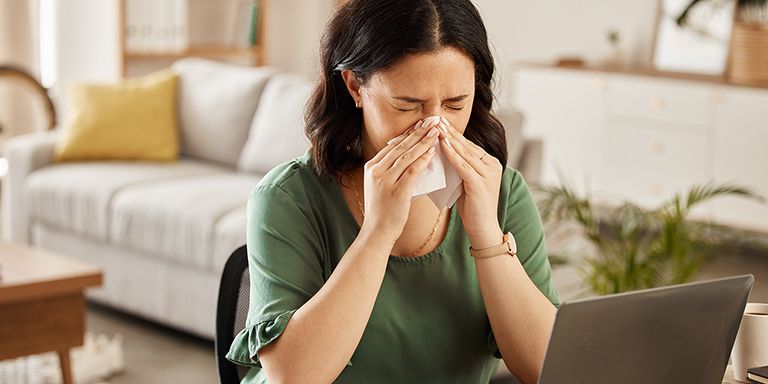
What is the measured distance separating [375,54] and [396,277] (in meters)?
0.32

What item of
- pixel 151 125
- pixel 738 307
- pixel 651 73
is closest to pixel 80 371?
pixel 151 125

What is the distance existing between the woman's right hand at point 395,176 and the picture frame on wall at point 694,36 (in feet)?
13.7

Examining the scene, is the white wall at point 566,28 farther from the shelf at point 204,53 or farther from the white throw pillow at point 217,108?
the white throw pillow at point 217,108

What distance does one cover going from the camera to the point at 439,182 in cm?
148

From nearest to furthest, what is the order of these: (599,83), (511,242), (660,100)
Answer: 1. (511,242)
2. (660,100)
3. (599,83)

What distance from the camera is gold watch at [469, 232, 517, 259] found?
1516 mm

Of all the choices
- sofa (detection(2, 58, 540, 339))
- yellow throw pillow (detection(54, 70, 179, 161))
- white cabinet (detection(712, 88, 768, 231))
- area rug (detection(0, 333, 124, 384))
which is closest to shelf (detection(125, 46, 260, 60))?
sofa (detection(2, 58, 540, 339))

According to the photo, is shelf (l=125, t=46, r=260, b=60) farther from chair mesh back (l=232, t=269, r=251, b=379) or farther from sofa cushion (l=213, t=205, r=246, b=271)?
chair mesh back (l=232, t=269, r=251, b=379)

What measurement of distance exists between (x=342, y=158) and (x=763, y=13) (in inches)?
166

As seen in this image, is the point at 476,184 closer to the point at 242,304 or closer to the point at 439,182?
the point at 439,182

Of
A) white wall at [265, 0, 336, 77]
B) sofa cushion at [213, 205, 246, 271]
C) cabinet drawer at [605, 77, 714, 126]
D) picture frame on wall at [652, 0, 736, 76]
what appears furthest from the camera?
white wall at [265, 0, 336, 77]

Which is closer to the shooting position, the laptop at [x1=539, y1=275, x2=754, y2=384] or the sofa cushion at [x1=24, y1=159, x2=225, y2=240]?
the laptop at [x1=539, y1=275, x2=754, y2=384]

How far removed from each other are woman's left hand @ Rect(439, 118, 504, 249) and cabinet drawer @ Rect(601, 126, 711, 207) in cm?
392

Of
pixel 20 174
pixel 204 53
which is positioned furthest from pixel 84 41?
pixel 20 174
